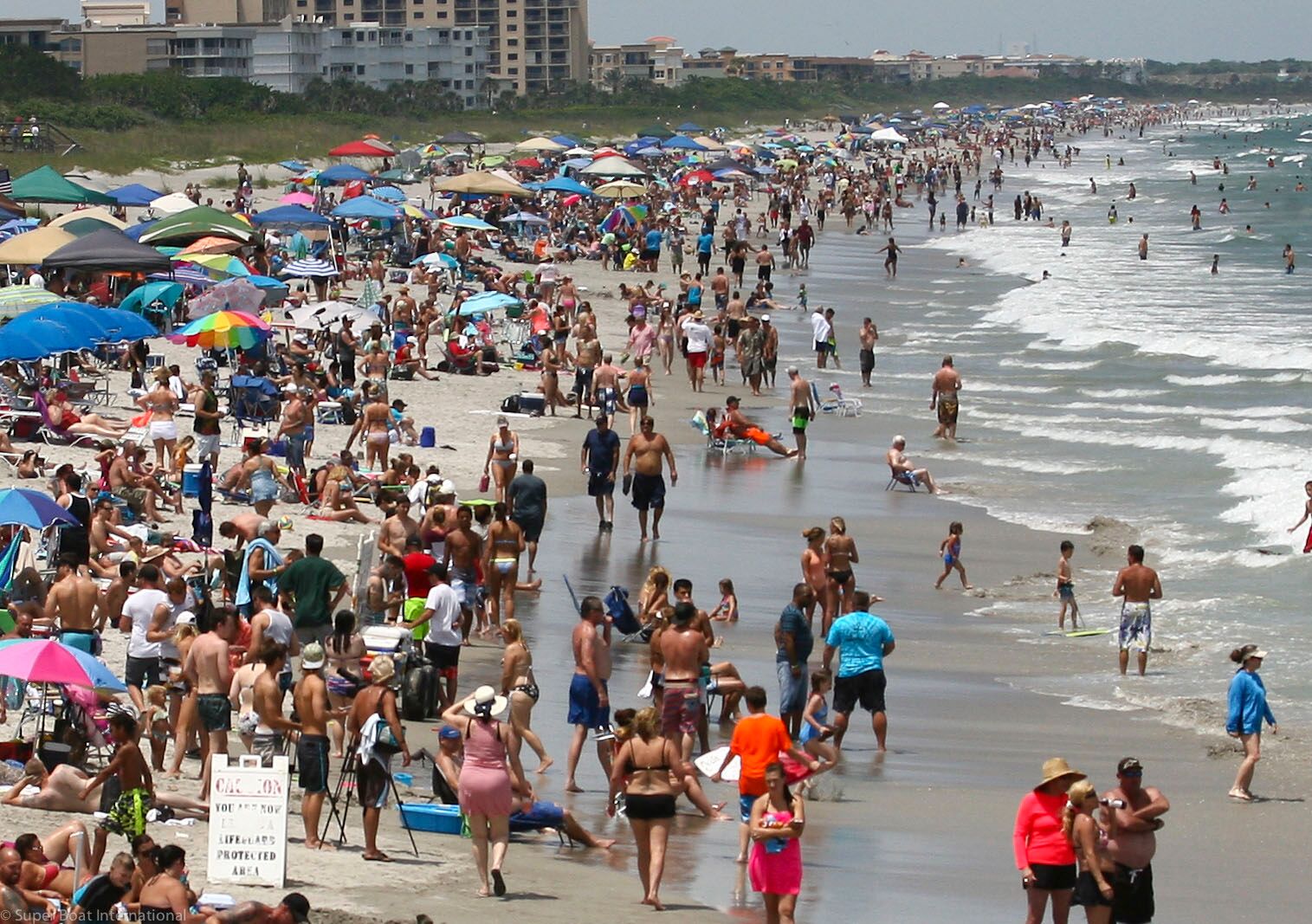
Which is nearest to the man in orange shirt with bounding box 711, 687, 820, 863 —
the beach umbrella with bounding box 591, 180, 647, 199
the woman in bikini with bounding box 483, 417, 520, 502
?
the woman in bikini with bounding box 483, 417, 520, 502

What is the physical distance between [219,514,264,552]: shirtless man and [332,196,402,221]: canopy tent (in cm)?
1922

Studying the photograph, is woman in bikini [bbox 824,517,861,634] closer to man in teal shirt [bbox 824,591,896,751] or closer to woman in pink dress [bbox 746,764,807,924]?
man in teal shirt [bbox 824,591,896,751]

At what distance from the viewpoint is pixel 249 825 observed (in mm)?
8172

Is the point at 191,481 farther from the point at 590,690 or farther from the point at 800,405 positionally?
the point at 800,405

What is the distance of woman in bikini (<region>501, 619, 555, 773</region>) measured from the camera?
9.93 metres

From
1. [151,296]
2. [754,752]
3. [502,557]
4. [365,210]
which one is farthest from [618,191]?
[754,752]

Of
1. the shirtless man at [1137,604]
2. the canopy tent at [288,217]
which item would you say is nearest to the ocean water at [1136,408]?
the shirtless man at [1137,604]

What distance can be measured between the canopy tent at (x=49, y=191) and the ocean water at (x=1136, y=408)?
457 inches

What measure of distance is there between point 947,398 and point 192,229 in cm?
1148

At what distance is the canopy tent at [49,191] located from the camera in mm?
29203

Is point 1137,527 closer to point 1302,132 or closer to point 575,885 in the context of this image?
point 575,885

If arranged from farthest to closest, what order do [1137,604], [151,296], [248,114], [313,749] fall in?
1. [248,114]
2. [151,296]
3. [1137,604]
4. [313,749]

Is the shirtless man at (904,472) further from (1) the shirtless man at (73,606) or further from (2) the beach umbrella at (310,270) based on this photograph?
(2) the beach umbrella at (310,270)

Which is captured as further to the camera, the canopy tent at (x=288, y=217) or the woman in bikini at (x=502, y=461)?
the canopy tent at (x=288, y=217)
